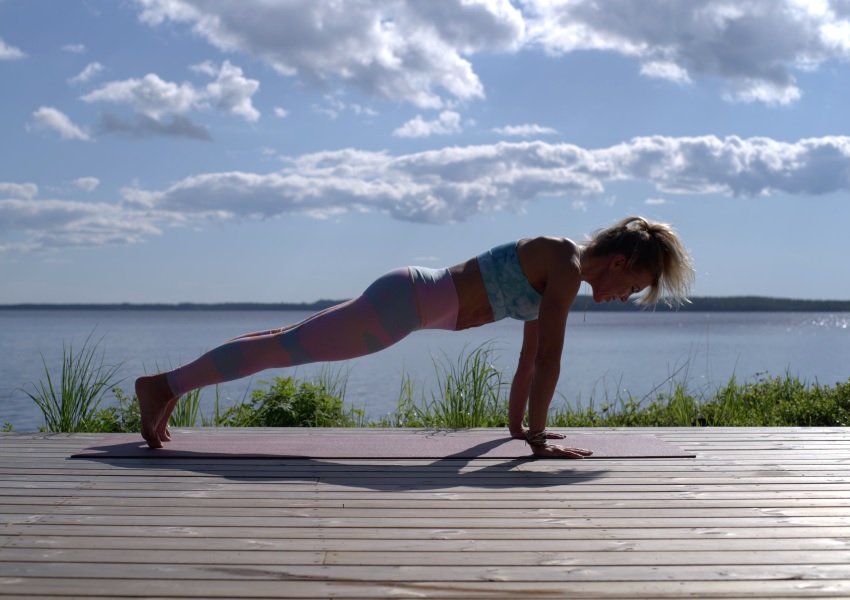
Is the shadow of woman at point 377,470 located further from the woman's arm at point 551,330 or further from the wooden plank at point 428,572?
the wooden plank at point 428,572

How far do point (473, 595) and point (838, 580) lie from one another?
0.73 meters

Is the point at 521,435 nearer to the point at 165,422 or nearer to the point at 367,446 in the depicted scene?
the point at 367,446

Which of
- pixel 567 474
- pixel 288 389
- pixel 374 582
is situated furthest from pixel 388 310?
pixel 288 389

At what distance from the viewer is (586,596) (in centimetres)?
159

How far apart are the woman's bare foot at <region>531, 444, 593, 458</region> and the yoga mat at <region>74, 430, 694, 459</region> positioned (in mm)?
46

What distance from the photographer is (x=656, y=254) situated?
3053mm

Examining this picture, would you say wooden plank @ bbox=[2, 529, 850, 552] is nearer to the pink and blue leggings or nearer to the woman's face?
the pink and blue leggings

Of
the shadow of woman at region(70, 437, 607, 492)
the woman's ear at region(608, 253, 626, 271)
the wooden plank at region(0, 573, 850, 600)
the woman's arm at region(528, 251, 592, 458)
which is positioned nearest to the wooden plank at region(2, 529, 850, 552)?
the wooden plank at region(0, 573, 850, 600)

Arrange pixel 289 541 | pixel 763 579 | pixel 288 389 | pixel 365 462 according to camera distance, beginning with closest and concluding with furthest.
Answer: pixel 763 579
pixel 289 541
pixel 365 462
pixel 288 389

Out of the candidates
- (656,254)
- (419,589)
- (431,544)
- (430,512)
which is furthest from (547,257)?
(419,589)

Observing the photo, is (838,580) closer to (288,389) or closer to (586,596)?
(586,596)

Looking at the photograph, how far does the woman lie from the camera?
300 cm

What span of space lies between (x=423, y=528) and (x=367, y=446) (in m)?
1.30

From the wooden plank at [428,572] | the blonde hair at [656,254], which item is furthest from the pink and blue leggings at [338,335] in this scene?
the wooden plank at [428,572]
